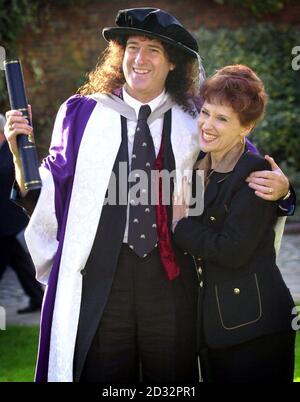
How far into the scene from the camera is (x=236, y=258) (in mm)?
3213

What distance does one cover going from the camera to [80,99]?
3521 mm

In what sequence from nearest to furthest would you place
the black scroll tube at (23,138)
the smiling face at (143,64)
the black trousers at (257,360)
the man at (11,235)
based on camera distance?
the black scroll tube at (23,138)
the black trousers at (257,360)
the smiling face at (143,64)
the man at (11,235)

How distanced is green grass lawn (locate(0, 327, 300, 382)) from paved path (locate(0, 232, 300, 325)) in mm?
287

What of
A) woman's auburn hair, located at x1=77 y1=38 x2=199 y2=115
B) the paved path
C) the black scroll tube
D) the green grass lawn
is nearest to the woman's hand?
woman's auburn hair, located at x1=77 y1=38 x2=199 y2=115

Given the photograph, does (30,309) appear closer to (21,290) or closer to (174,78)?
(21,290)

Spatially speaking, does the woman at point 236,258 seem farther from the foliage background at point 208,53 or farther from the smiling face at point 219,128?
the foliage background at point 208,53

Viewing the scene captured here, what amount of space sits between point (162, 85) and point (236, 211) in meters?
0.62

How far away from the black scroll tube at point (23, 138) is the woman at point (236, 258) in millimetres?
558

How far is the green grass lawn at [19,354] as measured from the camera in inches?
210

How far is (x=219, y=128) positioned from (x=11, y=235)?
3.70 metres

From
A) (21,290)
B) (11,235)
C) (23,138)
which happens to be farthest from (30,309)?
(23,138)

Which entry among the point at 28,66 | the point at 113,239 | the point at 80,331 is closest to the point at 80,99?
the point at 113,239

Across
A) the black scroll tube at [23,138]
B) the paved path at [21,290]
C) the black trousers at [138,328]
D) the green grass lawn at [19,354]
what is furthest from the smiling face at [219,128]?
the paved path at [21,290]

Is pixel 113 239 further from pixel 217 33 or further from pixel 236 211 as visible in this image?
pixel 217 33
